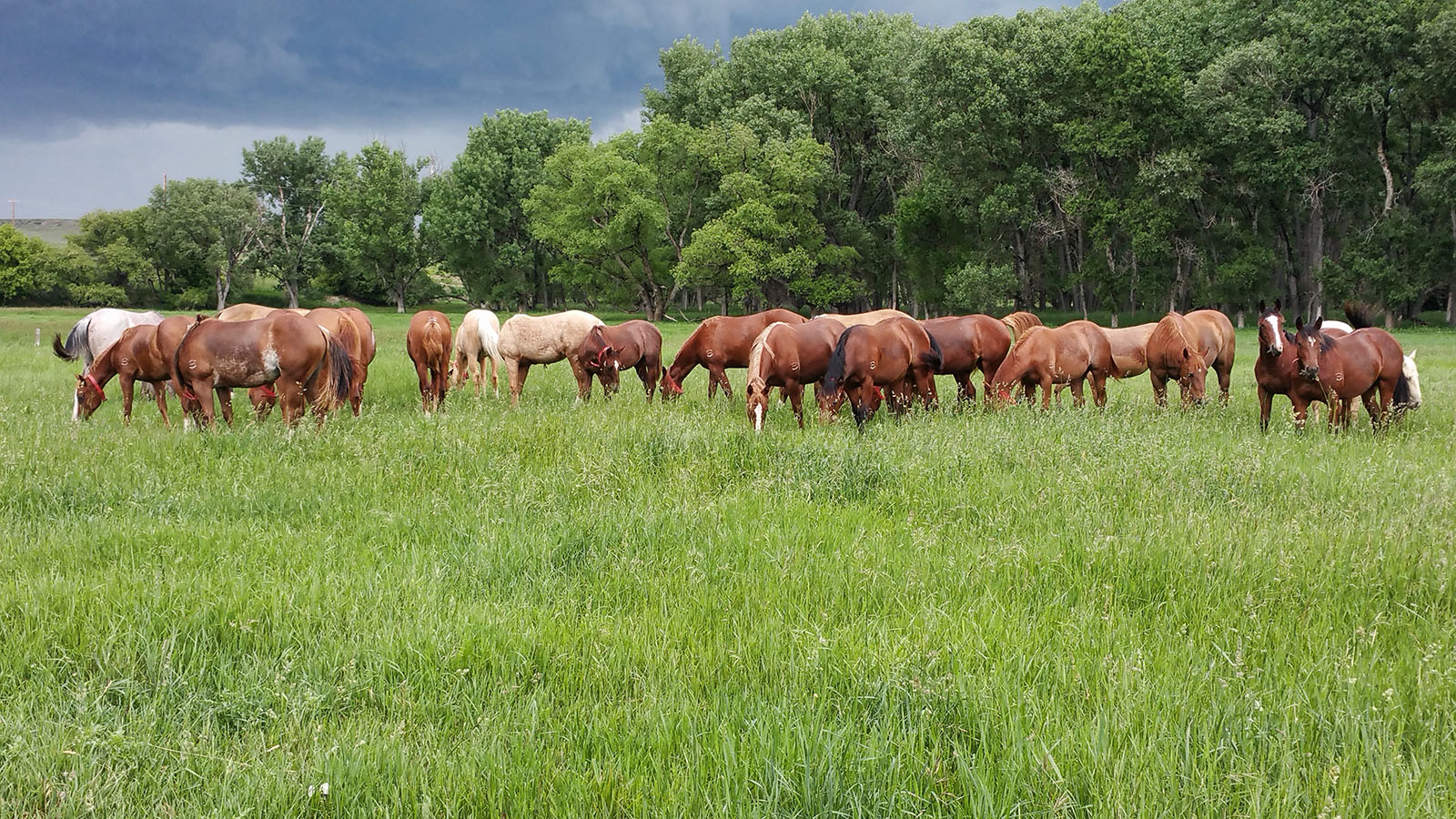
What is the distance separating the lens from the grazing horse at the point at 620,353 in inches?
567

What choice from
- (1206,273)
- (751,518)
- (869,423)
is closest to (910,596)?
(751,518)

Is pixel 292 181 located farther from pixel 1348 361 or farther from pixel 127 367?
pixel 1348 361

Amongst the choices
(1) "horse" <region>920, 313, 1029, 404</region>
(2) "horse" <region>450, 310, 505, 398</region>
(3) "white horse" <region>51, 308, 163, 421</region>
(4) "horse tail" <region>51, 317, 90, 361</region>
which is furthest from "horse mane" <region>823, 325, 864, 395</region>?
(4) "horse tail" <region>51, 317, 90, 361</region>

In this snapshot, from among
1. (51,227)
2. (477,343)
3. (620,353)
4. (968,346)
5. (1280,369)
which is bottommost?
(1280,369)

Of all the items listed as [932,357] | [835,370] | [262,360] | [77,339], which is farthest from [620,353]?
[77,339]

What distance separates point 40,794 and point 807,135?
50.1 m

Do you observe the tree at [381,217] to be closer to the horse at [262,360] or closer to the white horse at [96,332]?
the white horse at [96,332]

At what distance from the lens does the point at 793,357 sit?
1145cm

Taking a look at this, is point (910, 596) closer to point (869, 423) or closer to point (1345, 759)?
point (1345, 759)

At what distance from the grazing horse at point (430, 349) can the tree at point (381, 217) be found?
57.2 meters

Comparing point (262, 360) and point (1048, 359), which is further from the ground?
point (262, 360)

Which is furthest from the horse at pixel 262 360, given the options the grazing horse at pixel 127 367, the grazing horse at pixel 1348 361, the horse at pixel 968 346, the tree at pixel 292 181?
the tree at pixel 292 181

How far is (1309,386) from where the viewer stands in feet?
31.9

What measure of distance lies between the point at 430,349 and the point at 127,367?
457 cm
